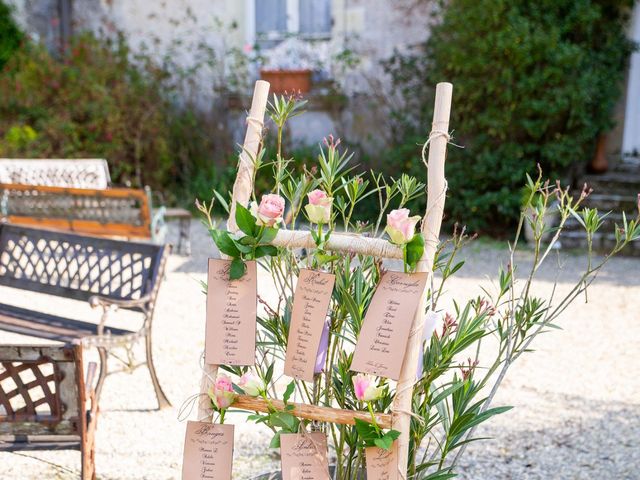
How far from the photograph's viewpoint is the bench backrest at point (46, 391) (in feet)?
Result: 6.72

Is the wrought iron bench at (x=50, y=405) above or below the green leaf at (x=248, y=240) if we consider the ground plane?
below

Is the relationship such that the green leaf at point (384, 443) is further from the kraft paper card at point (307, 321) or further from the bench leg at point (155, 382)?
the bench leg at point (155, 382)

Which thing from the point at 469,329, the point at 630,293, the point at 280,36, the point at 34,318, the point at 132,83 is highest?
the point at 280,36

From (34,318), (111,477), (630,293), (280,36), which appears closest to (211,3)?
(280,36)

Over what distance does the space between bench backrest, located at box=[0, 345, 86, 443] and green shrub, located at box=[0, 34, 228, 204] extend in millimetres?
7566

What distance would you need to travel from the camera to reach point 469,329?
69.7 inches

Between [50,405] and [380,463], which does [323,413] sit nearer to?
[380,463]

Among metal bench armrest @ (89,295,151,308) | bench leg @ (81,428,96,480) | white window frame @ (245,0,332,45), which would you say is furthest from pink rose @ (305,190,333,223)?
white window frame @ (245,0,332,45)

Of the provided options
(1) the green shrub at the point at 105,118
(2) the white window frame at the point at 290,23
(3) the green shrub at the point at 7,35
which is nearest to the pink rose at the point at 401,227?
(1) the green shrub at the point at 105,118

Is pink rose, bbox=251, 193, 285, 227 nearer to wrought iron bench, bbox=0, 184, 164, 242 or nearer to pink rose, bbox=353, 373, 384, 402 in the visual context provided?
pink rose, bbox=353, 373, 384, 402

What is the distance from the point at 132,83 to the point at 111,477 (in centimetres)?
798

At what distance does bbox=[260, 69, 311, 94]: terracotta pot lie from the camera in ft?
32.7

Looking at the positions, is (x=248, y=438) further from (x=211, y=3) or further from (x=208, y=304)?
(x=211, y=3)

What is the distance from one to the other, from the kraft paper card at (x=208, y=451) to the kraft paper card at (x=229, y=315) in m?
0.17
